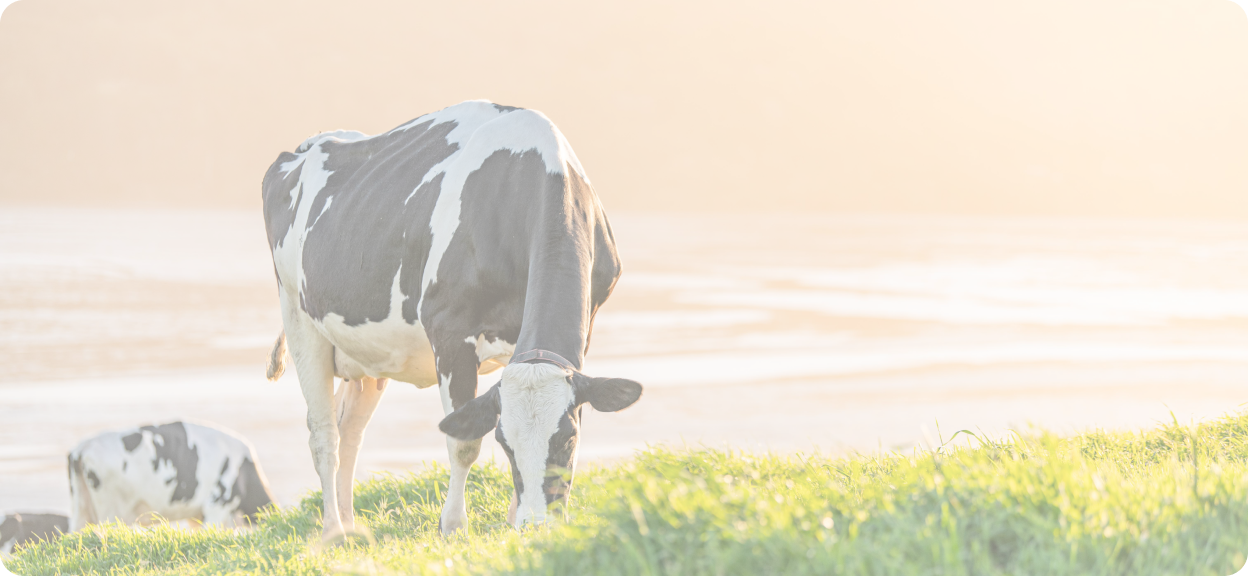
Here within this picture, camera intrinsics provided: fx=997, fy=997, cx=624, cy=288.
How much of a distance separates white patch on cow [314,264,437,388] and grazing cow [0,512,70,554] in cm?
401

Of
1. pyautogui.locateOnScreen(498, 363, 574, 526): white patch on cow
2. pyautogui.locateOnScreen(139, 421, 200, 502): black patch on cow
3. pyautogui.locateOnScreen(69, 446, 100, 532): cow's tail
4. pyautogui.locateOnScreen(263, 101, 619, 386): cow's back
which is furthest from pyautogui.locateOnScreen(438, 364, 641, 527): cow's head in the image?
pyautogui.locateOnScreen(69, 446, 100, 532): cow's tail

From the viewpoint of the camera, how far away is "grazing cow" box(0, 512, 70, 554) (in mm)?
9289

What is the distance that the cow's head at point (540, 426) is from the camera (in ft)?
15.2

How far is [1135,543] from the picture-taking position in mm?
3098

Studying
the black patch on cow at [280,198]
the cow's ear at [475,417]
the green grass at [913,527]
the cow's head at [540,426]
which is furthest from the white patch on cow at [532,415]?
the black patch on cow at [280,198]

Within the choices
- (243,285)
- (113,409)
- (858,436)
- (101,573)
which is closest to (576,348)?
(101,573)

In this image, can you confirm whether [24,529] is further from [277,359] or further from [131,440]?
[277,359]

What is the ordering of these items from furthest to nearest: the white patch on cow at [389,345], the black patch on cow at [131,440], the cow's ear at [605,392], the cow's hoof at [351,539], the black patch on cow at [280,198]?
1. the black patch on cow at [131,440]
2. the black patch on cow at [280,198]
3. the white patch on cow at [389,345]
4. the cow's hoof at [351,539]
5. the cow's ear at [605,392]

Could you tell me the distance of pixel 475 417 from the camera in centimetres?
490

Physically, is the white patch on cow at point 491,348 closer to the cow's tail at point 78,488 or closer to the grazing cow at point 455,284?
the grazing cow at point 455,284

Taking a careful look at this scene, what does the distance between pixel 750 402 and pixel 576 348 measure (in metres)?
13.7

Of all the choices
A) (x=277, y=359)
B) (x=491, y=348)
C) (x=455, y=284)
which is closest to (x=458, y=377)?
(x=491, y=348)

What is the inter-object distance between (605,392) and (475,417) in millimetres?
655

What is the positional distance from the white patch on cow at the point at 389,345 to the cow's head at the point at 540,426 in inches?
71.9
